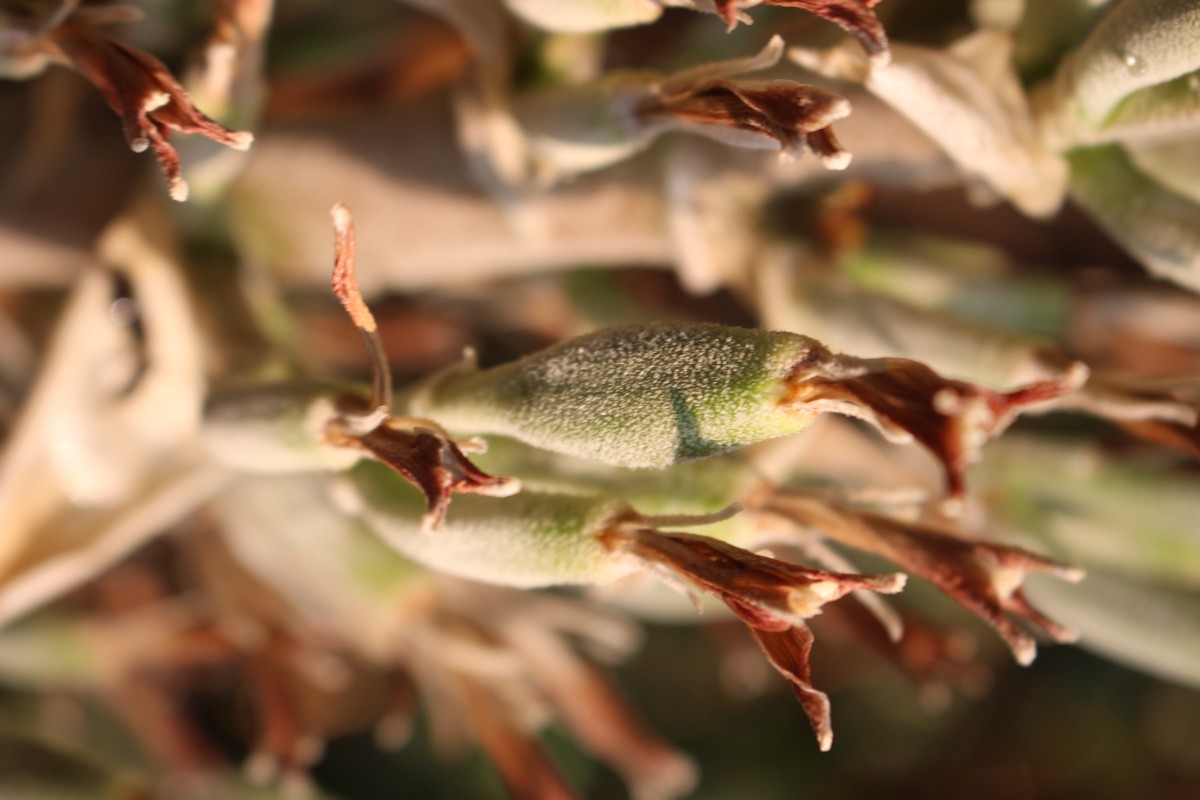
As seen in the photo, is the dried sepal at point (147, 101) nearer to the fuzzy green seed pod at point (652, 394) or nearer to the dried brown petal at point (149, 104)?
the dried brown petal at point (149, 104)

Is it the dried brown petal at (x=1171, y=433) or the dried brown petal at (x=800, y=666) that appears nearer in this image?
the dried brown petal at (x=800, y=666)

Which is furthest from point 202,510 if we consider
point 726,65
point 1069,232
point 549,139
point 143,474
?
point 1069,232

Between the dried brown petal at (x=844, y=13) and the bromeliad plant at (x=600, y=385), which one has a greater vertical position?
the dried brown petal at (x=844, y=13)

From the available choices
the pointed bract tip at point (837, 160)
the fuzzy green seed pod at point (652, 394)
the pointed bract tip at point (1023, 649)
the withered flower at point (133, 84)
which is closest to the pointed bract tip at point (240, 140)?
the withered flower at point (133, 84)

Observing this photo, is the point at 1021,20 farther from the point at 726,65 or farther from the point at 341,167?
the point at 341,167

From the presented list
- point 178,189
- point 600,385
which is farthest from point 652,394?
point 178,189

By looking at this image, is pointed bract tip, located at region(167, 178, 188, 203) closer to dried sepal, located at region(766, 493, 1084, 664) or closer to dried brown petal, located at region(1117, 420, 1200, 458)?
dried sepal, located at region(766, 493, 1084, 664)

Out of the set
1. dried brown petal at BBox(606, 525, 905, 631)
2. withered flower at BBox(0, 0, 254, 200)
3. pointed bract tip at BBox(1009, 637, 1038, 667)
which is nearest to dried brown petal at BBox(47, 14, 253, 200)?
withered flower at BBox(0, 0, 254, 200)
